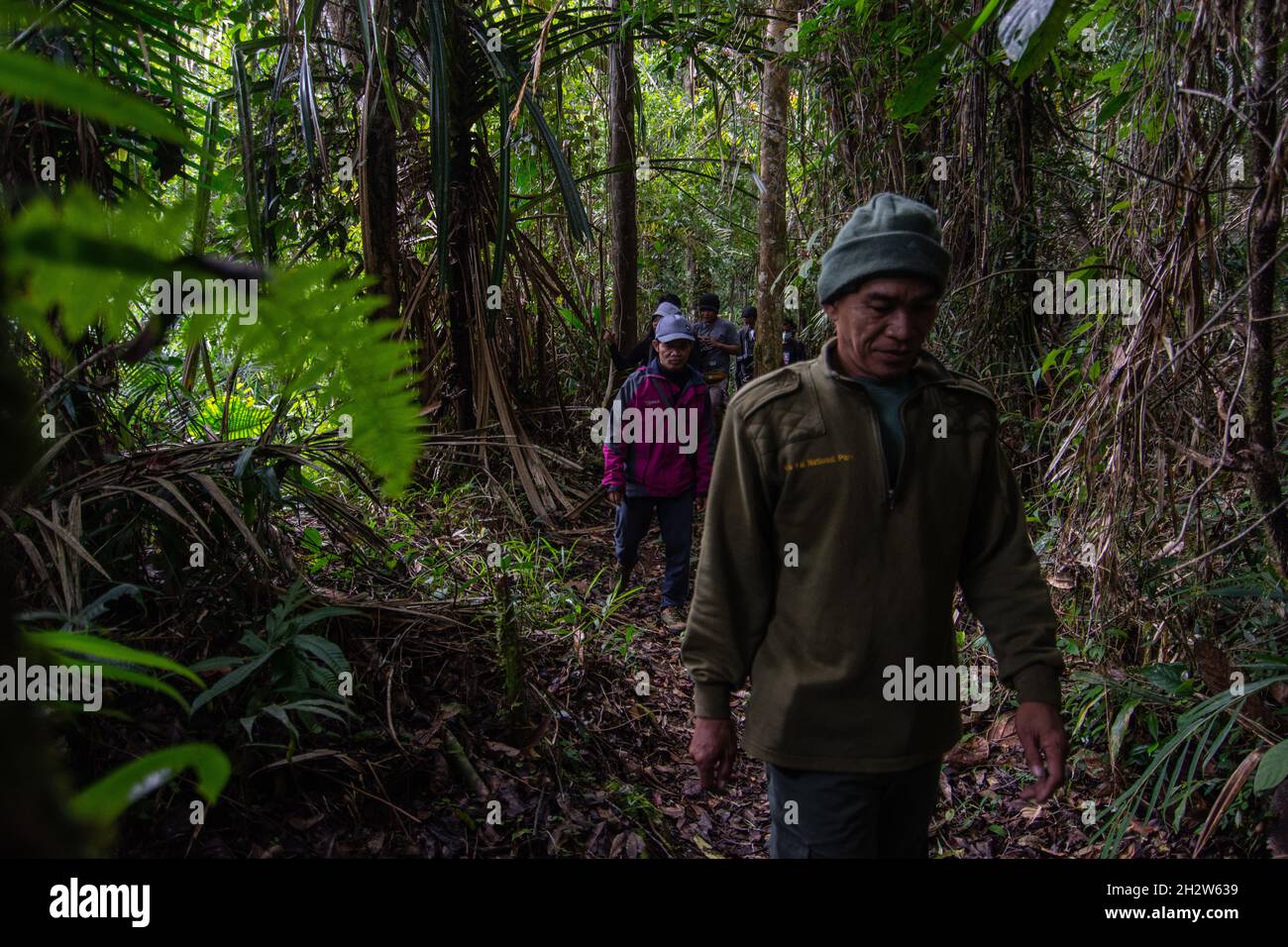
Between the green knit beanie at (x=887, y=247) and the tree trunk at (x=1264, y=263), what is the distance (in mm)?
858

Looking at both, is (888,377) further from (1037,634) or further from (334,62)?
(334,62)

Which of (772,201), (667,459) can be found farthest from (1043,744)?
(772,201)

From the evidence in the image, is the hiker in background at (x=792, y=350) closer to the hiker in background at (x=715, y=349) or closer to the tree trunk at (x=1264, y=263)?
the hiker in background at (x=715, y=349)

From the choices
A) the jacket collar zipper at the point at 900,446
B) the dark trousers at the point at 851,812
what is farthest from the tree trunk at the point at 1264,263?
the dark trousers at the point at 851,812

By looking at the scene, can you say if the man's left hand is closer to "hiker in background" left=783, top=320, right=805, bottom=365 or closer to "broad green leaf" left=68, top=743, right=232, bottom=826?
"broad green leaf" left=68, top=743, right=232, bottom=826

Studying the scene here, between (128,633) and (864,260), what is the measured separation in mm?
2158

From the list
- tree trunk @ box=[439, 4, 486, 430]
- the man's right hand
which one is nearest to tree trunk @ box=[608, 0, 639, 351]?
tree trunk @ box=[439, 4, 486, 430]

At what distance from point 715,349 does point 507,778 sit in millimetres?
5363

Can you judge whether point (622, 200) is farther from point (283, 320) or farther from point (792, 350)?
point (283, 320)

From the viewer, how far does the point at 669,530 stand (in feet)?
15.7

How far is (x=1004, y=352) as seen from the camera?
16.2 feet

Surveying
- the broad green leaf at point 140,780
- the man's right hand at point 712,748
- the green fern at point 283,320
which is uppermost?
the green fern at point 283,320

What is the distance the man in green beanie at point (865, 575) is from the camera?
171 centimetres

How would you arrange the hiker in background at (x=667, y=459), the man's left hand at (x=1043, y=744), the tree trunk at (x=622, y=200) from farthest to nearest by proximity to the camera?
1. the tree trunk at (x=622, y=200)
2. the hiker in background at (x=667, y=459)
3. the man's left hand at (x=1043, y=744)
